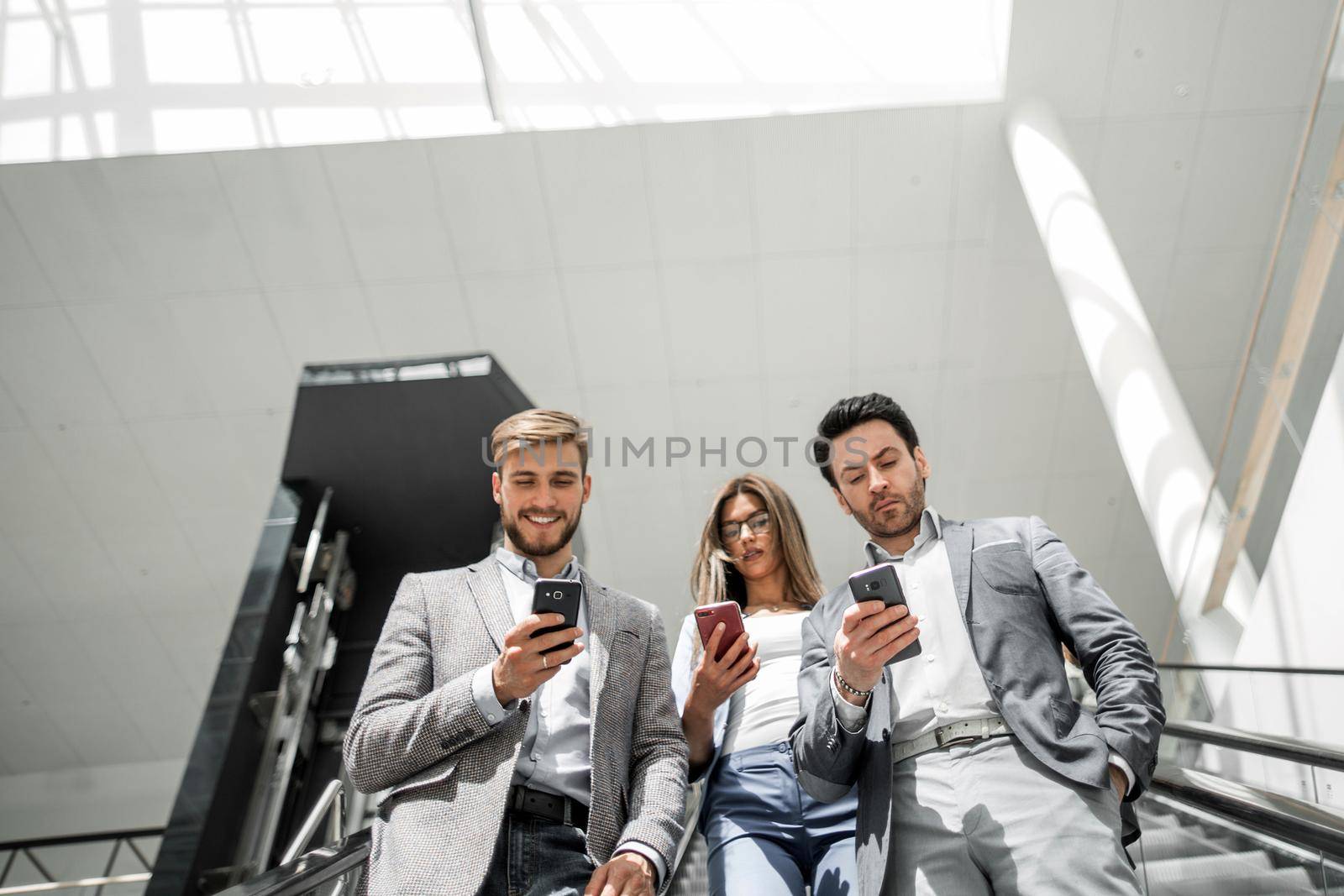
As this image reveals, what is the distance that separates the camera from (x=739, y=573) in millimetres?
3838

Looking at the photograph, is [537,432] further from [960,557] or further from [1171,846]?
[1171,846]

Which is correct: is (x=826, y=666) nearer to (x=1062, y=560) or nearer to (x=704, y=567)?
(x=1062, y=560)

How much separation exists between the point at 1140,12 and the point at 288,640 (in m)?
8.30

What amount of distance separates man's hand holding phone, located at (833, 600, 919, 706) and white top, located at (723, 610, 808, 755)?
2.86 ft

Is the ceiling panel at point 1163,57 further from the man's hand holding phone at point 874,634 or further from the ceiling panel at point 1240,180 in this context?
the man's hand holding phone at point 874,634

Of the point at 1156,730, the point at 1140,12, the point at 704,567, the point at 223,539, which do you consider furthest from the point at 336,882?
the point at 223,539

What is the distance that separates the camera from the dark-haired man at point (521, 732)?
213 cm

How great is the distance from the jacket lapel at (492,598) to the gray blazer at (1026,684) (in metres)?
0.87

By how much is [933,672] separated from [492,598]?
1234mm

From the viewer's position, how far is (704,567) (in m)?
3.85

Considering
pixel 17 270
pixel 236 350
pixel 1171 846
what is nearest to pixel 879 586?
pixel 1171 846

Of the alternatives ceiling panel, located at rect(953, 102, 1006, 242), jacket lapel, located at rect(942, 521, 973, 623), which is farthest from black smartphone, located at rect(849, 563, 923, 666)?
ceiling panel, located at rect(953, 102, 1006, 242)

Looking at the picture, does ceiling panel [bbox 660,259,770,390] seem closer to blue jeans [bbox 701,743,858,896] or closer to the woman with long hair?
the woman with long hair

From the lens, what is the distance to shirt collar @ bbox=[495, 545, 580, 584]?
2.72m
